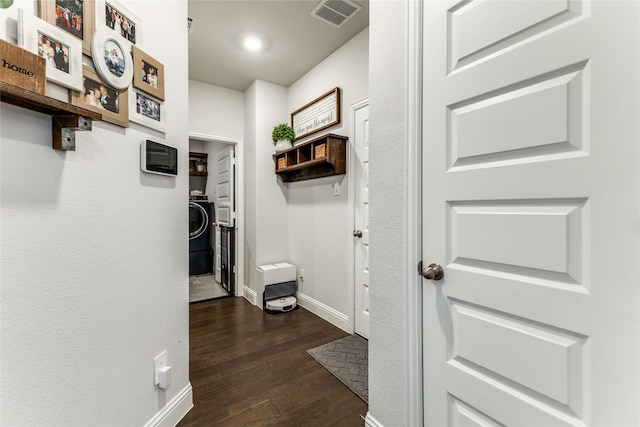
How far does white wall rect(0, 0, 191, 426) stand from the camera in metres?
0.85

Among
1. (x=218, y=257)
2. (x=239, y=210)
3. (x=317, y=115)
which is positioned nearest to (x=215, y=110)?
(x=239, y=210)

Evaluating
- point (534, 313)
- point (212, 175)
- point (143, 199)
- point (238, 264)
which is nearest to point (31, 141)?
point (143, 199)

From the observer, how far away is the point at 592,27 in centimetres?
74

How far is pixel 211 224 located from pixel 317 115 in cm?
302

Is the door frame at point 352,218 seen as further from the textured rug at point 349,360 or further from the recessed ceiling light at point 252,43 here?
the recessed ceiling light at point 252,43

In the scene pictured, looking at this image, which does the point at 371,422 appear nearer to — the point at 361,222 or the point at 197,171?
the point at 361,222

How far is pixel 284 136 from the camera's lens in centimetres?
327

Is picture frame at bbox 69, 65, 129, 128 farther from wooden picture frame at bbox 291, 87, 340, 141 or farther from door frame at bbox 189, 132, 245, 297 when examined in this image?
door frame at bbox 189, 132, 245, 297

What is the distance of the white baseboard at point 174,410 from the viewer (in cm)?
137

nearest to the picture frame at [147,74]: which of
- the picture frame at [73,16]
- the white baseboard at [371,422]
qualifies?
the picture frame at [73,16]

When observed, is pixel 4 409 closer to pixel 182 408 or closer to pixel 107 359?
pixel 107 359

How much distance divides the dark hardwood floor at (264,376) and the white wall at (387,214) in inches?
15.8

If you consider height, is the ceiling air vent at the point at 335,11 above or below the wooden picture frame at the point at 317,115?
above

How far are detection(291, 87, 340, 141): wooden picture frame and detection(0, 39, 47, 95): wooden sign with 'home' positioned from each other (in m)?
2.18
